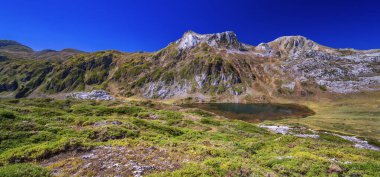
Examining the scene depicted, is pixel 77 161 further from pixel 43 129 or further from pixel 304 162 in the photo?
pixel 304 162

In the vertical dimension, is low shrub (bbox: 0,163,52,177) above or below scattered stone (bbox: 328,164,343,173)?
below

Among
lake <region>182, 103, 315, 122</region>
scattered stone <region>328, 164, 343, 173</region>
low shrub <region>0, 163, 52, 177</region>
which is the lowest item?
lake <region>182, 103, 315, 122</region>

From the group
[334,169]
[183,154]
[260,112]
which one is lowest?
[260,112]

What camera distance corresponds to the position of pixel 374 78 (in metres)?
179

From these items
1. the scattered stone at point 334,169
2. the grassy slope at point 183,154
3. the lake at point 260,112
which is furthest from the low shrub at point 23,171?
the lake at point 260,112

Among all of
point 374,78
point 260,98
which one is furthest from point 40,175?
point 374,78

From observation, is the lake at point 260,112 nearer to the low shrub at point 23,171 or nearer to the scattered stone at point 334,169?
the scattered stone at point 334,169

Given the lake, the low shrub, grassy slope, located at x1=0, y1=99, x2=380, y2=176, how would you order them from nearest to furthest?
the low shrub
grassy slope, located at x1=0, y1=99, x2=380, y2=176
the lake

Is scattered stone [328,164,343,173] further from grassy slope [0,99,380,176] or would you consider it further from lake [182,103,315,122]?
lake [182,103,315,122]

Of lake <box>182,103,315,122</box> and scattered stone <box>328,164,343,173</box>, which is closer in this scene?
scattered stone <box>328,164,343,173</box>

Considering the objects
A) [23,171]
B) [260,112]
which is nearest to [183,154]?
[23,171]

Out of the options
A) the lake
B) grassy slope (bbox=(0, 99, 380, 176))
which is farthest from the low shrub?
the lake

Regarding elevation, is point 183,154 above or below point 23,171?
above

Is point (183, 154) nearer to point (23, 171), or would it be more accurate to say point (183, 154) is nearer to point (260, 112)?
point (23, 171)
